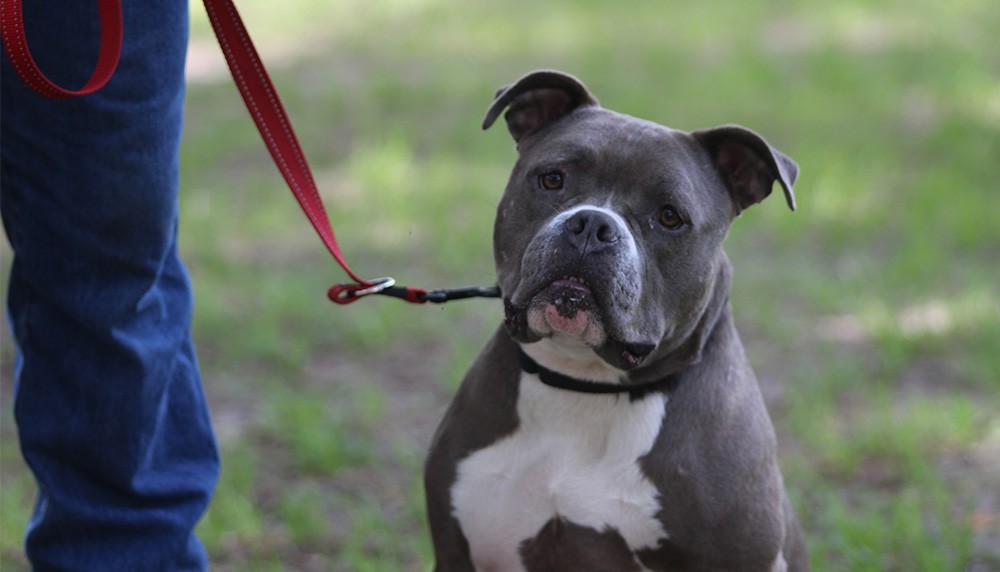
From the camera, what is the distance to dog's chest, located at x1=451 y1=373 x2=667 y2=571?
9.10 feet

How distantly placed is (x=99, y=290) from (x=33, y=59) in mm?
487

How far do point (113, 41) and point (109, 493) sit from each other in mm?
984

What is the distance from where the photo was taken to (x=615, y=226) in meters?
2.67

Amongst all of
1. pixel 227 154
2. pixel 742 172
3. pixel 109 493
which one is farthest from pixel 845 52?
pixel 109 493

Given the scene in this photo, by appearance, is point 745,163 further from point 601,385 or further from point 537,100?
point 601,385

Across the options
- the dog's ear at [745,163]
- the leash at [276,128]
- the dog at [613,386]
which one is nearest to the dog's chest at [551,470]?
the dog at [613,386]

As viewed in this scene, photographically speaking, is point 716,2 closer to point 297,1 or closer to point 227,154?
point 297,1

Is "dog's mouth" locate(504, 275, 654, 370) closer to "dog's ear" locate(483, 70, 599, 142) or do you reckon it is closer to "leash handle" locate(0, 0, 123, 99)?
"dog's ear" locate(483, 70, 599, 142)

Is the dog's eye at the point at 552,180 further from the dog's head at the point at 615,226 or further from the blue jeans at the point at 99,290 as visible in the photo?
the blue jeans at the point at 99,290

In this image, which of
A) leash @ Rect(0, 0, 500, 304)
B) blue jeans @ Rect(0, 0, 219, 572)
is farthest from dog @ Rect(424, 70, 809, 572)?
blue jeans @ Rect(0, 0, 219, 572)

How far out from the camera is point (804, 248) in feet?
20.9

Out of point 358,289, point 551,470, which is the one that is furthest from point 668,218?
point 358,289

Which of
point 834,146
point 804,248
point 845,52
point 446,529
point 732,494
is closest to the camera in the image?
Answer: point 732,494

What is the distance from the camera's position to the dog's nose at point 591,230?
2639mm
